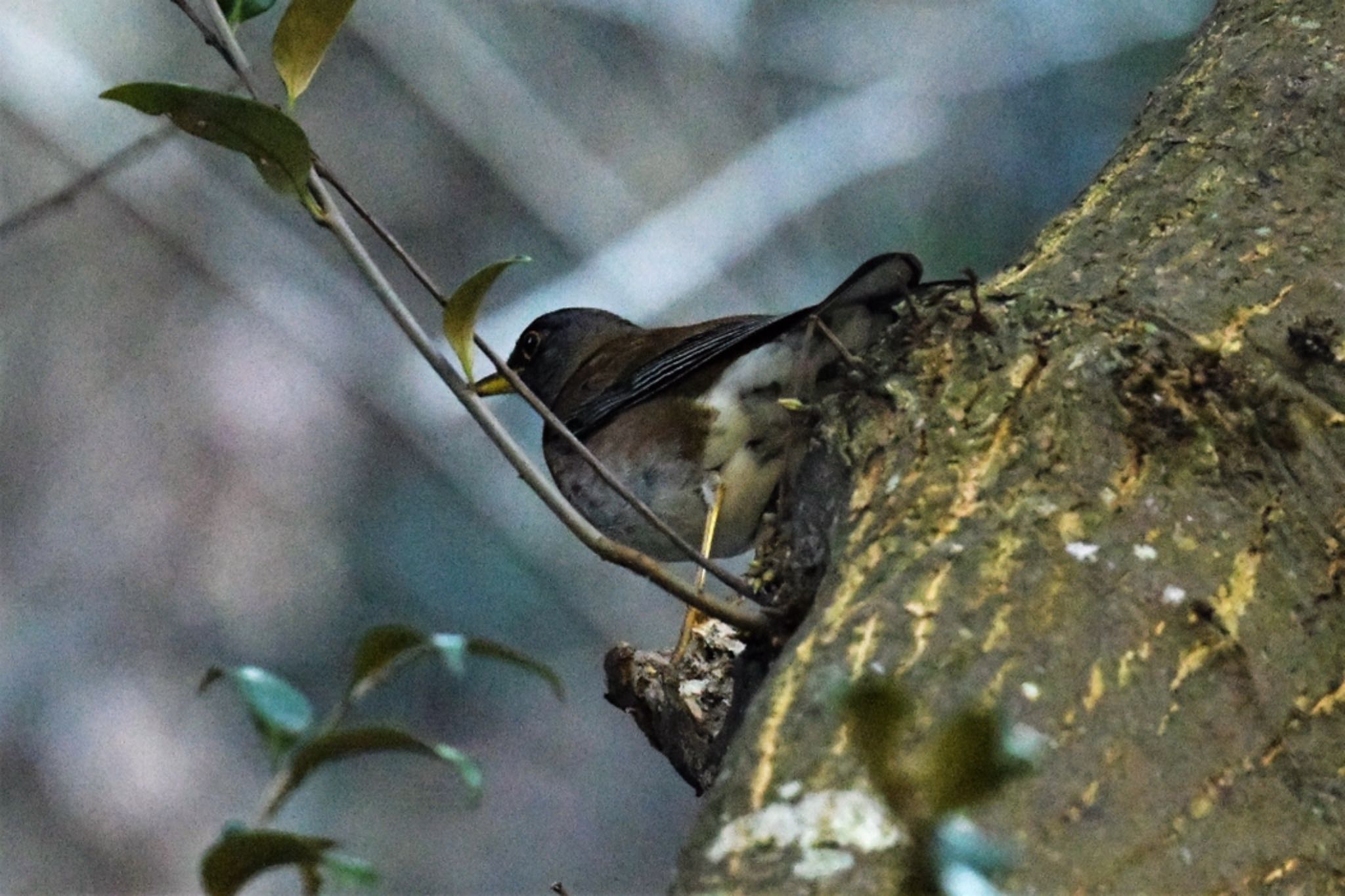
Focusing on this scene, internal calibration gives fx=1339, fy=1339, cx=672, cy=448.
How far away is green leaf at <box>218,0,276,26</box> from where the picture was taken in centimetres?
166

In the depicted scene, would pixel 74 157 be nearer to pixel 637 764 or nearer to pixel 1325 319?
pixel 637 764

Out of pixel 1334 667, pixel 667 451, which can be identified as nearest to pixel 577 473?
pixel 667 451

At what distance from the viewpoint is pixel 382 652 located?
1178mm

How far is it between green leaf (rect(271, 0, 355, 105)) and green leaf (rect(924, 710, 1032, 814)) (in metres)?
1.23

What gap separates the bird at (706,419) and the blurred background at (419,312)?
2919mm

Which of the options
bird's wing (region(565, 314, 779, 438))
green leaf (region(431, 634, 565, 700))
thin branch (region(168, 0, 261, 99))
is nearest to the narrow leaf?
green leaf (region(431, 634, 565, 700))

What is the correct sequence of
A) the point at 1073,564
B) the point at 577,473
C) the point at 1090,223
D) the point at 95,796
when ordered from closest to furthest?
the point at 1073,564, the point at 1090,223, the point at 577,473, the point at 95,796

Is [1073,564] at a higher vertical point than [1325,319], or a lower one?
lower

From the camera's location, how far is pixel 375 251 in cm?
633

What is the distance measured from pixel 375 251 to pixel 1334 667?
5448 millimetres

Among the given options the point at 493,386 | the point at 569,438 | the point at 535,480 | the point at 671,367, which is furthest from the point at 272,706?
the point at 493,386

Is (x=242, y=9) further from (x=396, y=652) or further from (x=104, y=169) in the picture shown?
(x=396, y=652)

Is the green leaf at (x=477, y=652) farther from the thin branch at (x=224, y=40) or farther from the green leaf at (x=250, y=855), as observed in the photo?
the thin branch at (x=224, y=40)

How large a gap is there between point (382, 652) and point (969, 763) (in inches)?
24.7
